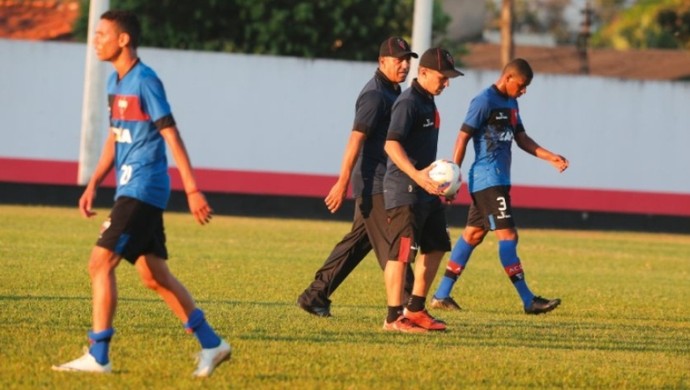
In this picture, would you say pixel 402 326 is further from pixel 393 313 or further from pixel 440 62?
pixel 440 62

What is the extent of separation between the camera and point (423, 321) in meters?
10.7

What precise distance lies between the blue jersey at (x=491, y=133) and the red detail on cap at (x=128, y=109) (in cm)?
490

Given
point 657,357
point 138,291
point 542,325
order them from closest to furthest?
point 657,357
point 542,325
point 138,291

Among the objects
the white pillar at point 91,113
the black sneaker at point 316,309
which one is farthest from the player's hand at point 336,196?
the white pillar at point 91,113

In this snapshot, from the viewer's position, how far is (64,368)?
26.4 feet

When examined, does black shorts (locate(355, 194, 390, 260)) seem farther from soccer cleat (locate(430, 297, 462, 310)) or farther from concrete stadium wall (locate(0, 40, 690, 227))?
concrete stadium wall (locate(0, 40, 690, 227))

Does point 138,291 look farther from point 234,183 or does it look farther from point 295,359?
point 234,183

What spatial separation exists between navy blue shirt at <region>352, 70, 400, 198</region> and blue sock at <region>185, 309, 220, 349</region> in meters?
3.03

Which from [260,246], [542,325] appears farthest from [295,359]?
[260,246]

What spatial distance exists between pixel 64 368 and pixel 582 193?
25.0 metres

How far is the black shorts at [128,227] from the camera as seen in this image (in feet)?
26.1

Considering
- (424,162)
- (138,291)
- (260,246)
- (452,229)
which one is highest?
(424,162)

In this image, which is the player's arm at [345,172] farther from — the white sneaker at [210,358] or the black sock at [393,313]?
the white sneaker at [210,358]

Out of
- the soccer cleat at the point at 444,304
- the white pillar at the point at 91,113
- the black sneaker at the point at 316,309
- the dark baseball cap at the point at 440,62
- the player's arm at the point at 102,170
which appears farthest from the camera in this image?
the white pillar at the point at 91,113
